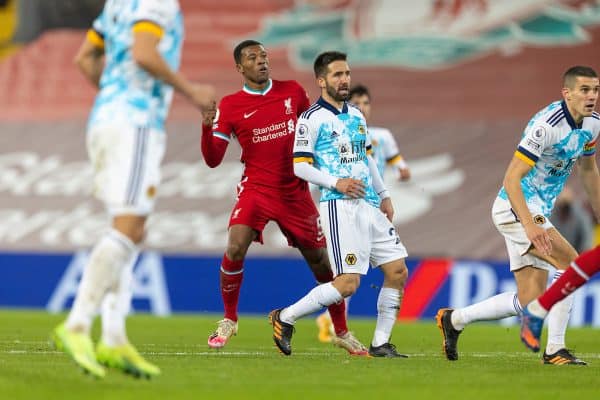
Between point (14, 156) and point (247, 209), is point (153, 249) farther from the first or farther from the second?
point (247, 209)

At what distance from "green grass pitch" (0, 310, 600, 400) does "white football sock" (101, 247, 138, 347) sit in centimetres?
24

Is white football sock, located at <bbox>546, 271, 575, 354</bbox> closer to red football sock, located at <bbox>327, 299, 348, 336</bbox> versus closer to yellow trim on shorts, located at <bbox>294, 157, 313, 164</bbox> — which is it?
red football sock, located at <bbox>327, 299, 348, 336</bbox>

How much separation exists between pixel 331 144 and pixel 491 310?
1.63m

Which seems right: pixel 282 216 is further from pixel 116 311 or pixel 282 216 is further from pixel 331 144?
pixel 116 311

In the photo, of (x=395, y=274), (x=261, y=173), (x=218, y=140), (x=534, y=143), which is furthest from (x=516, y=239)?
(x=218, y=140)

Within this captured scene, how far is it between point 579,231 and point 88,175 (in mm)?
7508

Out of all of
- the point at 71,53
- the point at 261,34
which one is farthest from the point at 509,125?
the point at 71,53

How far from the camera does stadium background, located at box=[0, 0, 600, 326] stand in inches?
675

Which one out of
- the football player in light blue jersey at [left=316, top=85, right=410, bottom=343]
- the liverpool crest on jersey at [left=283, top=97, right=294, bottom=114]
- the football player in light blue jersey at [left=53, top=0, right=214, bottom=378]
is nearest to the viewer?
the football player in light blue jersey at [left=53, top=0, right=214, bottom=378]

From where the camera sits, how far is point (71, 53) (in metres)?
19.1

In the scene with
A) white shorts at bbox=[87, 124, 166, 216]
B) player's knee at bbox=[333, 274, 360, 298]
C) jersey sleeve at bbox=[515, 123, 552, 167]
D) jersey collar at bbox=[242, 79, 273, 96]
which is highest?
jersey collar at bbox=[242, 79, 273, 96]

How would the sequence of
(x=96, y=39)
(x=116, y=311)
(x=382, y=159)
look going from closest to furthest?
(x=116, y=311) < (x=96, y=39) < (x=382, y=159)

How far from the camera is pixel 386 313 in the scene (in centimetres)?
867

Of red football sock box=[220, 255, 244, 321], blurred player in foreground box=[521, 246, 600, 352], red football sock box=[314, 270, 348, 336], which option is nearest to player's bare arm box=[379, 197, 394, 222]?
red football sock box=[314, 270, 348, 336]
